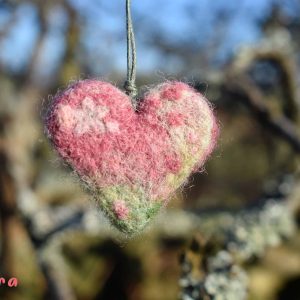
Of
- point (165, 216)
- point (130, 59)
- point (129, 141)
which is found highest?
point (130, 59)

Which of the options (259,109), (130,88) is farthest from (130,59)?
(259,109)

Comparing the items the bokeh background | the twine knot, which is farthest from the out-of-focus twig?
the twine knot

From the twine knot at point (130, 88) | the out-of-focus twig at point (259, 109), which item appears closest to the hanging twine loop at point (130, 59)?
the twine knot at point (130, 88)

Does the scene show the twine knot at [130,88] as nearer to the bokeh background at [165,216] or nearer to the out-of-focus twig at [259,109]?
the bokeh background at [165,216]

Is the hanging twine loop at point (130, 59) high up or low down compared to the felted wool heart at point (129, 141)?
up

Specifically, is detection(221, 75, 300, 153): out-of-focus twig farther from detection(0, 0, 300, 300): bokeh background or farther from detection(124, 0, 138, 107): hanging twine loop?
detection(124, 0, 138, 107): hanging twine loop

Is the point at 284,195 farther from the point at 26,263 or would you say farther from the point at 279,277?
the point at 26,263

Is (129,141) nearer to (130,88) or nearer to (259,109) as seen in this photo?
(130,88)

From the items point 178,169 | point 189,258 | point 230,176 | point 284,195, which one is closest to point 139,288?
point 284,195
